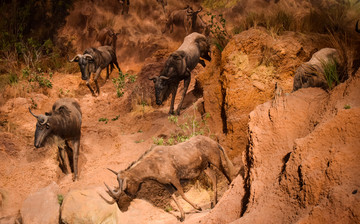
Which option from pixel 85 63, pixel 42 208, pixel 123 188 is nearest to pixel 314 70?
pixel 123 188

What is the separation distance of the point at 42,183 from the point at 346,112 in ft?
19.0

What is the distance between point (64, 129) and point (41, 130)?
1.51 ft

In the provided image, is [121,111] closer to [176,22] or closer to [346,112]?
[176,22]

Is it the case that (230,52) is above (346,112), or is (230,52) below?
below

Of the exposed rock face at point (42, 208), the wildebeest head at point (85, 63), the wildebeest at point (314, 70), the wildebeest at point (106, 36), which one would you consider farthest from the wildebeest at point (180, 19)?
the exposed rock face at point (42, 208)

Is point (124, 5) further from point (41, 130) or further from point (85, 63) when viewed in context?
point (41, 130)

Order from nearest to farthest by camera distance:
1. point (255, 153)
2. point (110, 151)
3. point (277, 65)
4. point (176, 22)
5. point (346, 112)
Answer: point (346, 112)
point (255, 153)
point (277, 65)
point (110, 151)
point (176, 22)

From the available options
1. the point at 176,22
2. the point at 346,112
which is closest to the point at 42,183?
the point at 346,112

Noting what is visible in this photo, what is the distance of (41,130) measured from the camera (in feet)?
19.6

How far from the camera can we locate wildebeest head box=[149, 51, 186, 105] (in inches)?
315

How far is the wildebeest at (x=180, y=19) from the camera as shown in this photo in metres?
11.8

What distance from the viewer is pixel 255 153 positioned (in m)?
3.14

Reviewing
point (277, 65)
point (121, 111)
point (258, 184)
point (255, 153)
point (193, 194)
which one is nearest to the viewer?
point (258, 184)

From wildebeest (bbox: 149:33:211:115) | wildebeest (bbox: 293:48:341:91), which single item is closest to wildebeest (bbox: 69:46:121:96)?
wildebeest (bbox: 149:33:211:115)
